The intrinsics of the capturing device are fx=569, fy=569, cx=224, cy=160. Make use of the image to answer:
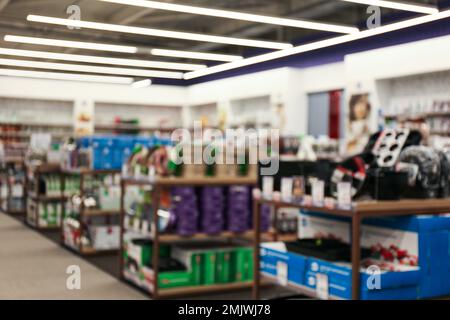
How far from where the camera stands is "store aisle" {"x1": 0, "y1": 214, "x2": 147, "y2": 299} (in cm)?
400

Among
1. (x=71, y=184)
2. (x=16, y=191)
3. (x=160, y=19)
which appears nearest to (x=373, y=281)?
(x=160, y=19)

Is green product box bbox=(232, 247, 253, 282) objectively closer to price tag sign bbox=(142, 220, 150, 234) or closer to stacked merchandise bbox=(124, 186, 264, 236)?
stacked merchandise bbox=(124, 186, 264, 236)

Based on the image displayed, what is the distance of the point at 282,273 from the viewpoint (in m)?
2.82

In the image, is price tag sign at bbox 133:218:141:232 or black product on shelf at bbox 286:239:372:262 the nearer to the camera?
black product on shelf at bbox 286:239:372:262

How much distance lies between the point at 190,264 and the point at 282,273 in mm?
1452

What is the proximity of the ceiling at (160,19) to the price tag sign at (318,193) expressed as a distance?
A: 2.71 feet

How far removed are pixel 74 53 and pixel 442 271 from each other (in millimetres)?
2077

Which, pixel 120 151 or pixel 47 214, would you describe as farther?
pixel 47 214

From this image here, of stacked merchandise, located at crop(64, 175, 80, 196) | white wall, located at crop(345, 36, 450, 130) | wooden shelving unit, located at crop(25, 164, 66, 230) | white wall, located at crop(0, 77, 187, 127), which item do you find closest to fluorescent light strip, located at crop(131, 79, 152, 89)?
stacked merchandise, located at crop(64, 175, 80, 196)

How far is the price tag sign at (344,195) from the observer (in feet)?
7.94

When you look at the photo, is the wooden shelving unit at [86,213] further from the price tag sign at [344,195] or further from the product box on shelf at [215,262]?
the price tag sign at [344,195]

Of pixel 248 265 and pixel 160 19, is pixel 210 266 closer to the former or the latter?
pixel 248 265

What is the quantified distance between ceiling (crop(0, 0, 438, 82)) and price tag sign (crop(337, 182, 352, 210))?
85cm
